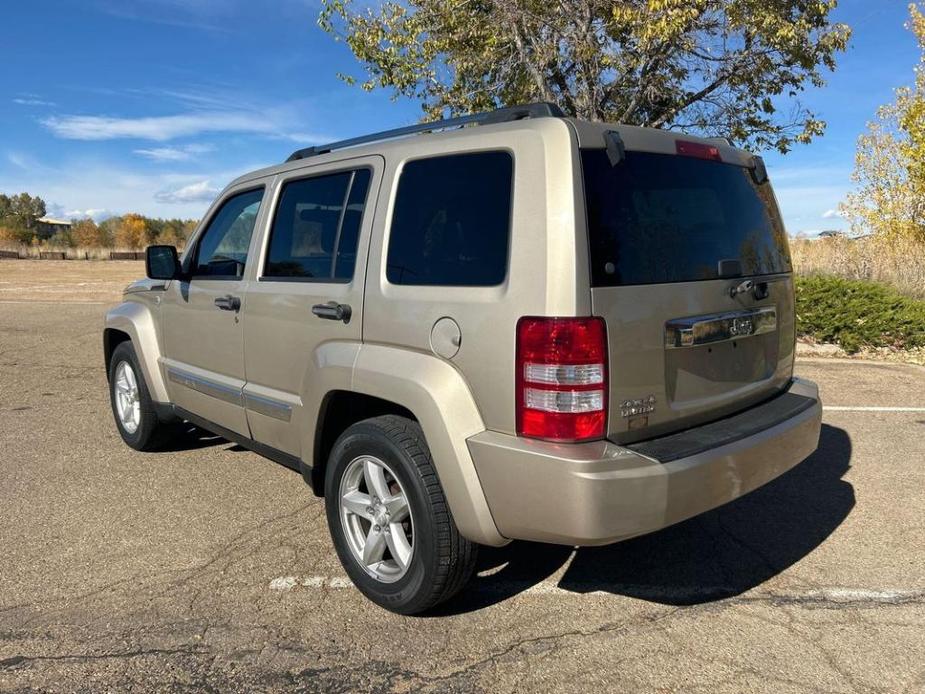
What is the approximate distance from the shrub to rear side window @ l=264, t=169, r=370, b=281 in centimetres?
785

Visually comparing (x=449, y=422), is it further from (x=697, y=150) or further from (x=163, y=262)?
(x=163, y=262)

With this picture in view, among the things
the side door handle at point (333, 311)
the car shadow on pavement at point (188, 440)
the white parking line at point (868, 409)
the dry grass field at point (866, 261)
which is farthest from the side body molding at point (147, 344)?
the dry grass field at point (866, 261)

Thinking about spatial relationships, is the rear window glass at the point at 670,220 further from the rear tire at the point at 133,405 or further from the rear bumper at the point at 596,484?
the rear tire at the point at 133,405

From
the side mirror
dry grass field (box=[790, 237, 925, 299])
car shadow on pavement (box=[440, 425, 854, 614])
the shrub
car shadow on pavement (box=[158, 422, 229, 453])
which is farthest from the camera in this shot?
dry grass field (box=[790, 237, 925, 299])

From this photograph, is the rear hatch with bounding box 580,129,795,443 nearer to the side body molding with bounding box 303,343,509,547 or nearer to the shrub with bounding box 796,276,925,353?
the side body molding with bounding box 303,343,509,547

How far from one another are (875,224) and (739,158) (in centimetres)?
1681

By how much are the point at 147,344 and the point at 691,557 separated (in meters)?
3.62

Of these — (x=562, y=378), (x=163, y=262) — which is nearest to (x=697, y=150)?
(x=562, y=378)

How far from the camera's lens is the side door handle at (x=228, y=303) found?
3.89m

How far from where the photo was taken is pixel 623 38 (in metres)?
11.6

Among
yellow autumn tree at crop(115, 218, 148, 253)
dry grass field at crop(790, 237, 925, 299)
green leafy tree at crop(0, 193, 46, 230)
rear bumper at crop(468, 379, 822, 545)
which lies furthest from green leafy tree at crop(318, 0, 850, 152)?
green leafy tree at crop(0, 193, 46, 230)

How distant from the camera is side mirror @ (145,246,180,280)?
449 cm

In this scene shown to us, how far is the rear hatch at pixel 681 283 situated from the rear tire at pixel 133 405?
3.51 meters

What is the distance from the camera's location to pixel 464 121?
10.2 feet
